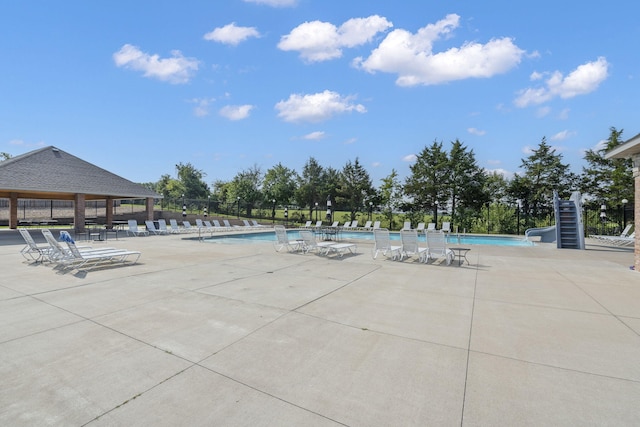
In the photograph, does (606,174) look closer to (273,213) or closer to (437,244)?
(437,244)

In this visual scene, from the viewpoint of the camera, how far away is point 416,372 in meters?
2.86

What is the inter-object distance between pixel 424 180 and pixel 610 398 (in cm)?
2458

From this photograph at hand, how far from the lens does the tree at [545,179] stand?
24375 mm

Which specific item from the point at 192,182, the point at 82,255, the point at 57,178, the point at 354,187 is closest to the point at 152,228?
the point at 57,178

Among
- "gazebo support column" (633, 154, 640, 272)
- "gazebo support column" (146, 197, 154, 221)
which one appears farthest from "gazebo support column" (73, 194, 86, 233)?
"gazebo support column" (633, 154, 640, 272)

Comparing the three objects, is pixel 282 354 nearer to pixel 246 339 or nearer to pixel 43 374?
pixel 246 339

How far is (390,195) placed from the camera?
29.0 m

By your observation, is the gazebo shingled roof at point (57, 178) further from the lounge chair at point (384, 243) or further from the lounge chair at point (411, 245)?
the lounge chair at point (411, 245)

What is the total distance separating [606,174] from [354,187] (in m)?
19.3

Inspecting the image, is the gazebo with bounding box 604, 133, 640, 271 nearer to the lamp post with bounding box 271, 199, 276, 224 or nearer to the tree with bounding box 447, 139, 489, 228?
the tree with bounding box 447, 139, 489, 228

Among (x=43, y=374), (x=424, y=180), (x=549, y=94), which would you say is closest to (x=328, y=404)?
(x=43, y=374)

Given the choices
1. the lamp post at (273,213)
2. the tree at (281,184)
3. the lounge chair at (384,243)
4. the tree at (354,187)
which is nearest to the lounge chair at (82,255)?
the lounge chair at (384,243)

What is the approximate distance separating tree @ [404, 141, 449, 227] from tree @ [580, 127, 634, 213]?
1042 cm

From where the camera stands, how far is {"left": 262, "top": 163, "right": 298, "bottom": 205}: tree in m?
33.7
